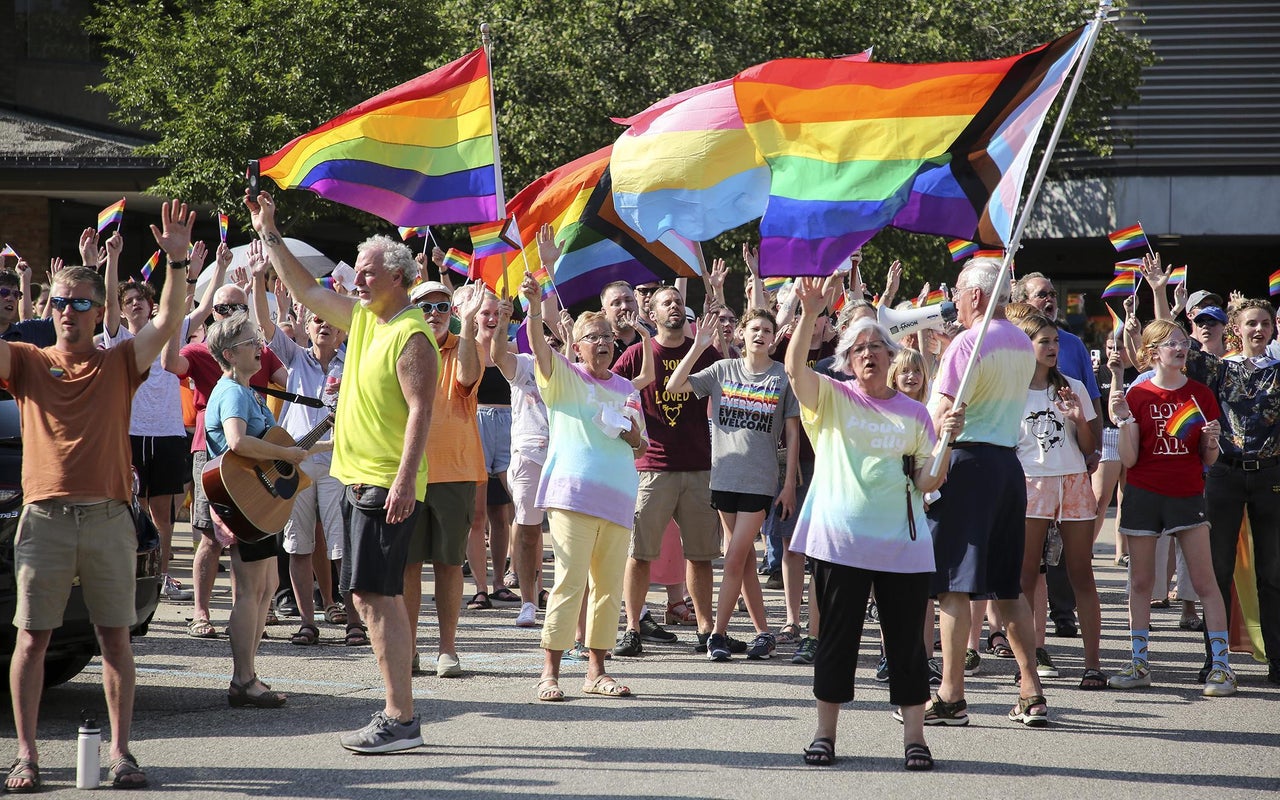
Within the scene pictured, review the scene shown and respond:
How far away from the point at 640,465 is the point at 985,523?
9.80 feet

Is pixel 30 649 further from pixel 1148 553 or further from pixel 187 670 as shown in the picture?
pixel 1148 553

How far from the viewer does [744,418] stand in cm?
852

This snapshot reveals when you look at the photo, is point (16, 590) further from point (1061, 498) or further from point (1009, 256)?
point (1061, 498)

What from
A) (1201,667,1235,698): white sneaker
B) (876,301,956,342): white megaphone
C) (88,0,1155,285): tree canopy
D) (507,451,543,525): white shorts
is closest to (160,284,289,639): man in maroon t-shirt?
(507,451,543,525): white shorts

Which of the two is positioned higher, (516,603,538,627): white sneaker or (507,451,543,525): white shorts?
(507,451,543,525): white shorts

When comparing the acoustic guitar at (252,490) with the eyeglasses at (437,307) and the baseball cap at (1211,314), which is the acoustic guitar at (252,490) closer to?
the eyeglasses at (437,307)

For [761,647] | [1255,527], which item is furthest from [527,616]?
[1255,527]

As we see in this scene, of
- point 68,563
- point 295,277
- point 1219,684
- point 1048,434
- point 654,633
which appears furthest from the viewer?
point 654,633

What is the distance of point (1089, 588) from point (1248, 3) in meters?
20.5

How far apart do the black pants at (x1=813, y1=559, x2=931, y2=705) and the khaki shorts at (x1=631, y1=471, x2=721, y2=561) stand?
111 inches

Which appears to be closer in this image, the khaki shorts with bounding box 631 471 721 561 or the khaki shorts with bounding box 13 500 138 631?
the khaki shorts with bounding box 13 500 138 631

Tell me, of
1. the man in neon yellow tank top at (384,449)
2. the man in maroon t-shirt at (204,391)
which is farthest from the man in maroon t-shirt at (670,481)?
the man in neon yellow tank top at (384,449)

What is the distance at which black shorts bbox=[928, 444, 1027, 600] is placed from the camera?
6363 millimetres

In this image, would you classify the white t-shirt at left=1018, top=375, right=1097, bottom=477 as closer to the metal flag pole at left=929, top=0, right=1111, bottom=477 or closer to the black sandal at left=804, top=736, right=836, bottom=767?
the metal flag pole at left=929, top=0, right=1111, bottom=477
